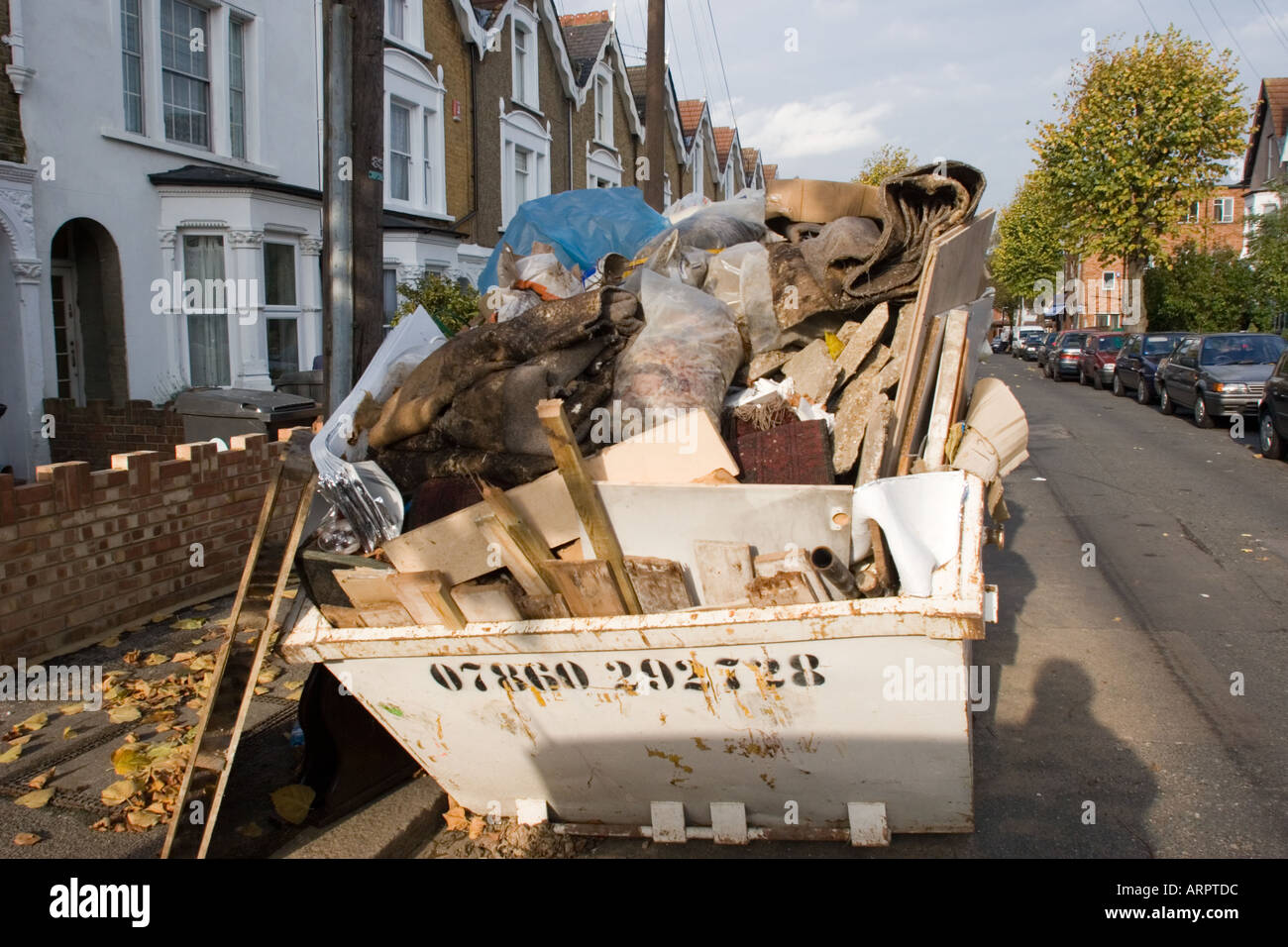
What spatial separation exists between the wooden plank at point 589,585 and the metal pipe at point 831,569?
23.9 inches

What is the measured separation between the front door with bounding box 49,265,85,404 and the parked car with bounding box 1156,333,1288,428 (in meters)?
16.5

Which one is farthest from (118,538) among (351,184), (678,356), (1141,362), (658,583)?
(1141,362)

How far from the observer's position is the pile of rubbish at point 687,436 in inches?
125

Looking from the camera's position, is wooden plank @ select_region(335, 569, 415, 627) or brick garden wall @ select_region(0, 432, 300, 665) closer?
wooden plank @ select_region(335, 569, 415, 627)

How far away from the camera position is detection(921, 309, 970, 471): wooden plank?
147 inches

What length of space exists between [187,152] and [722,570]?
12.2 m

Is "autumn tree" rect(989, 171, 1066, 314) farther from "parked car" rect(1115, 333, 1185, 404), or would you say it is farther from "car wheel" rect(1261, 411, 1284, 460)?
"car wheel" rect(1261, 411, 1284, 460)

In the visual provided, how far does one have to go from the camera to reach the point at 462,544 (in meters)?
3.33

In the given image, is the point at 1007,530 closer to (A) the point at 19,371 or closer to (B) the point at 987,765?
(B) the point at 987,765

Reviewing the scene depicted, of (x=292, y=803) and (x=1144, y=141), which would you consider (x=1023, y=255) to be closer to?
(x=1144, y=141)

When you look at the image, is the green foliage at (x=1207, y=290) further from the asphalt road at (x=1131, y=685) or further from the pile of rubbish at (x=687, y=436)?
the pile of rubbish at (x=687, y=436)

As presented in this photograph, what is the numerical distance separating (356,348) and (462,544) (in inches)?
113

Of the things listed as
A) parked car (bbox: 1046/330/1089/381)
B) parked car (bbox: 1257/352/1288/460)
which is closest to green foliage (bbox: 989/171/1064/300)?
parked car (bbox: 1046/330/1089/381)
